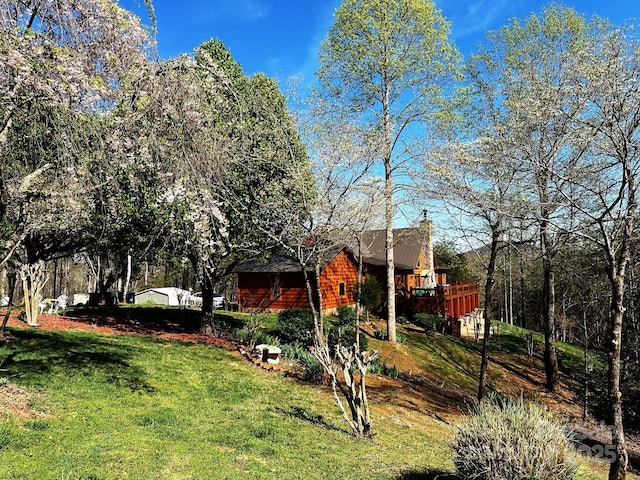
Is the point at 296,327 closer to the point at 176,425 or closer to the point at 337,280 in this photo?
the point at 176,425

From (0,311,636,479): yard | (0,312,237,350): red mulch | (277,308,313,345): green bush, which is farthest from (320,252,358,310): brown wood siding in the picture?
(0,311,636,479): yard

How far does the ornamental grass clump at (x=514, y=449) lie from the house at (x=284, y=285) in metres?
16.8

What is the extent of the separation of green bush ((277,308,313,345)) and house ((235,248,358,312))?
7818 millimetres

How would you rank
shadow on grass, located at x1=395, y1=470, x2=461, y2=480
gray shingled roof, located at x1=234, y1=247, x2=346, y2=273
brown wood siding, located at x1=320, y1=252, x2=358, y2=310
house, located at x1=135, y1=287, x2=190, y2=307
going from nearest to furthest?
shadow on grass, located at x1=395, y1=470, x2=461, y2=480, gray shingled roof, located at x1=234, y1=247, x2=346, y2=273, brown wood siding, located at x1=320, y1=252, x2=358, y2=310, house, located at x1=135, y1=287, x2=190, y2=307

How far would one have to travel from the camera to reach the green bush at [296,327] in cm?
1327

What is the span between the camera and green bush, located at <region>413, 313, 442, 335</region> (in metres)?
19.8

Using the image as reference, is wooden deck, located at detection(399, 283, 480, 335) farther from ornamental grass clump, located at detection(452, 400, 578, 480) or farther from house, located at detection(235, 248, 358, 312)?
ornamental grass clump, located at detection(452, 400, 578, 480)

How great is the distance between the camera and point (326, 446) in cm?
584

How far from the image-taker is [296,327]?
43.7 ft

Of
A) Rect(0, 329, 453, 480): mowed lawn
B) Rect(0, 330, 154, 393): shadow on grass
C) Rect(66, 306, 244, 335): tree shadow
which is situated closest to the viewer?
Rect(0, 329, 453, 480): mowed lawn

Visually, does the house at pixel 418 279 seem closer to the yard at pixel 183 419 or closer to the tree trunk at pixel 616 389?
the yard at pixel 183 419

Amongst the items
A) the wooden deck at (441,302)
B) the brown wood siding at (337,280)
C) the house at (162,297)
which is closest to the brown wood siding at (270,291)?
the brown wood siding at (337,280)

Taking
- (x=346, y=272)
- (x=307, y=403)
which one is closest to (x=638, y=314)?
(x=307, y=403)

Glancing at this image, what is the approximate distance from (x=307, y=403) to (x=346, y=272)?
1720 centimetres
